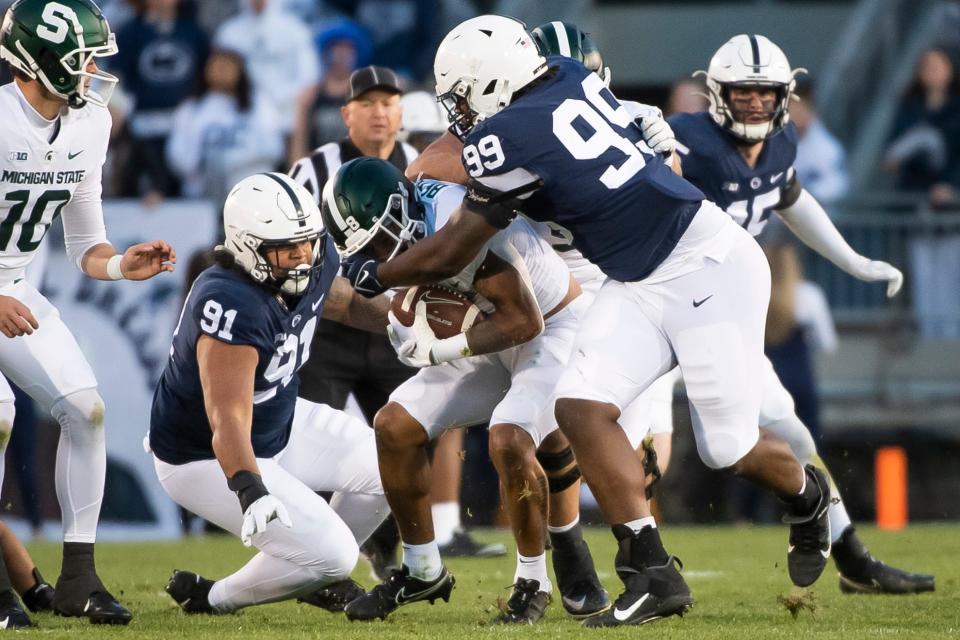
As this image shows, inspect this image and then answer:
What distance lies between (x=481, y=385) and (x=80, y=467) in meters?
1.27

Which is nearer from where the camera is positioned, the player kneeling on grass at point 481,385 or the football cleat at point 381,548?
the player kneeling on grass at point 481,385

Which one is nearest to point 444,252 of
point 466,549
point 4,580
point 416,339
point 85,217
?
point 416,339

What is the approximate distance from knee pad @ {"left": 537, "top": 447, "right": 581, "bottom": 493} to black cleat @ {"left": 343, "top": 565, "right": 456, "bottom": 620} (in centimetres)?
45

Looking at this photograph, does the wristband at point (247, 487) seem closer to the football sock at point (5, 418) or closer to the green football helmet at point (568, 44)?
the football sock at point (5, 418)

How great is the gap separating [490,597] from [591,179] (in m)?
1.75

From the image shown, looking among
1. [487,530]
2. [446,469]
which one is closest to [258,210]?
[446,469]

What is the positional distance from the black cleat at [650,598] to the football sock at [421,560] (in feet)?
2.22

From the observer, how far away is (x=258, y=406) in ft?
16.8

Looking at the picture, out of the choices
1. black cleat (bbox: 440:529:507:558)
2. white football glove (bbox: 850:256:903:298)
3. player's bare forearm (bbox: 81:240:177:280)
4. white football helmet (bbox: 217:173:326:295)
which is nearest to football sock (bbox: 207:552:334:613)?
white football helmet (bbox: 217:173:326:295)

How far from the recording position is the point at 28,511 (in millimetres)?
8648

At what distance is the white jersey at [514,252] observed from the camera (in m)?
5.07

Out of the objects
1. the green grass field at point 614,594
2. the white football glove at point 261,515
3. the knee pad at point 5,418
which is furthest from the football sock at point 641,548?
the knee pad at point 5,418

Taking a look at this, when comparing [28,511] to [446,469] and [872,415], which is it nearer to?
[446,469]

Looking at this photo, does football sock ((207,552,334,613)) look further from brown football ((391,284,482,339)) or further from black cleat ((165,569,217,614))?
brown football ((391,284,482,339))
